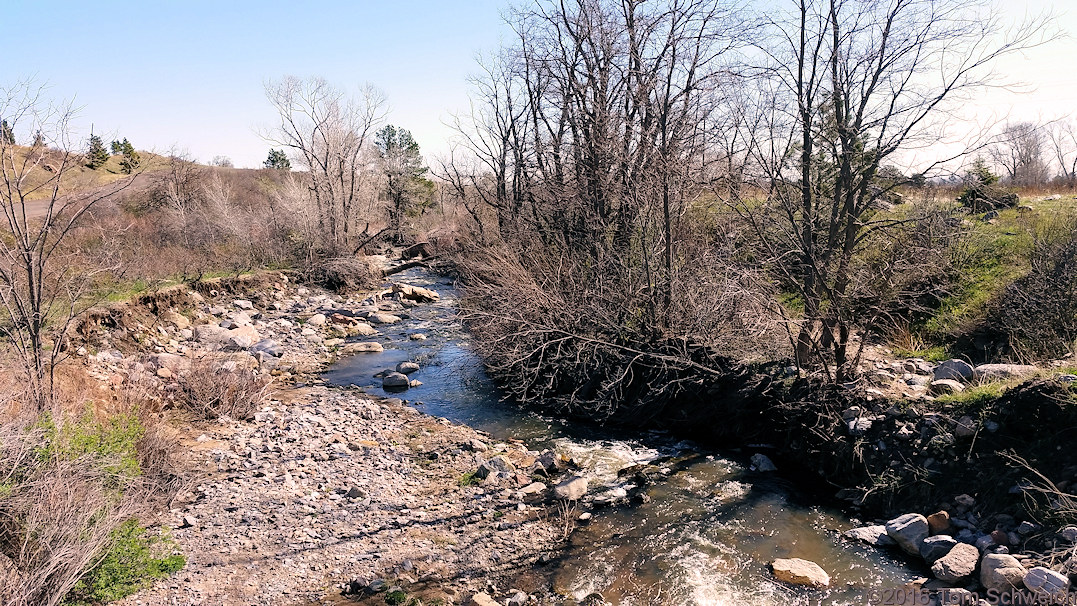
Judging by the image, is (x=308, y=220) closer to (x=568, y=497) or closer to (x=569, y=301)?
(x=569, y=301)

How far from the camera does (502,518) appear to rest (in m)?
6.66

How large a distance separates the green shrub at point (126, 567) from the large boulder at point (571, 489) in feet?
12.7

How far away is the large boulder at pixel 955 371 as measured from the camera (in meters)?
7.72

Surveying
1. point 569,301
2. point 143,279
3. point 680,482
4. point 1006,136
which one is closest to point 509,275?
→ point 569,301

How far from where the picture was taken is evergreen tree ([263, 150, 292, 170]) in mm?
51403

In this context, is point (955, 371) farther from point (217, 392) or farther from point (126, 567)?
point (217, 392)

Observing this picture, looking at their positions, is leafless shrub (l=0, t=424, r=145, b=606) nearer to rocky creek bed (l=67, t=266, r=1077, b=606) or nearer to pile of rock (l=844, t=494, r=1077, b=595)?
rocky creek bed (l=67, t=266, r=1077, b=606)

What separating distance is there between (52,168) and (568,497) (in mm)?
6860

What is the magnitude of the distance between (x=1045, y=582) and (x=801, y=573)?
180 cm

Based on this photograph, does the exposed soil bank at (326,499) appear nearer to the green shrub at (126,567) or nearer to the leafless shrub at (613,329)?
the green shrub at (126,567)

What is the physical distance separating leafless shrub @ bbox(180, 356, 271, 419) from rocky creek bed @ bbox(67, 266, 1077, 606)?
18cm

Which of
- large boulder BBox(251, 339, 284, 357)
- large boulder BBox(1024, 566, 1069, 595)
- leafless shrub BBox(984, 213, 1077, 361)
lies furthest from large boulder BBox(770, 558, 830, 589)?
large boulder BBox(251, 339, 284, 357)

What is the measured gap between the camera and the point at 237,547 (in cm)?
557

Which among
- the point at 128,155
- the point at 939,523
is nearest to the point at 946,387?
the point at 939,523
